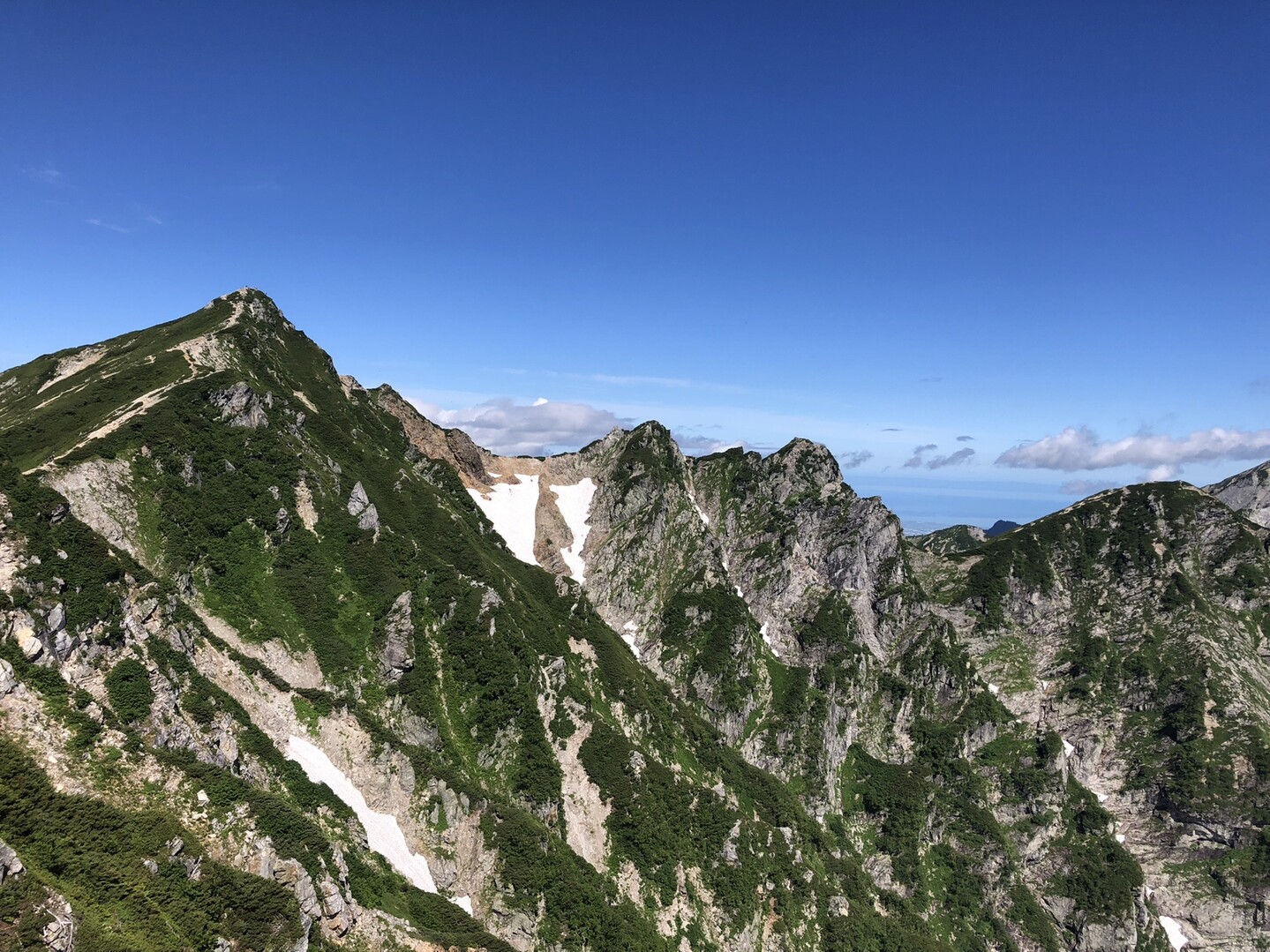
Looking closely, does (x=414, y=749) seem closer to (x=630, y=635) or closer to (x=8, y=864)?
(x=8, y=864)

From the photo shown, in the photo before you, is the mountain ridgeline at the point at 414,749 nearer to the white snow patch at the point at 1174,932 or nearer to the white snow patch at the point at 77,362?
the white snow patch at the point at 1174,932

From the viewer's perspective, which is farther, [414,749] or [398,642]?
[398,642]

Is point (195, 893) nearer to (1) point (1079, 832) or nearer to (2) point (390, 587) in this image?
(2) point (390, 587)

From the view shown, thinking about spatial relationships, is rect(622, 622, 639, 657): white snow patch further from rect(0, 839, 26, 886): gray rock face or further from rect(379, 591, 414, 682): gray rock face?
rect(0, 839, 26, 886): gray rock face

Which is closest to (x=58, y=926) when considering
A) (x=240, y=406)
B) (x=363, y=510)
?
(x=363, y=510)

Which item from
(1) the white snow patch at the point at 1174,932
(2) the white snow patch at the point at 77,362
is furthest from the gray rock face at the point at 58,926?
(1) the white snow patch at the point at 1174,932

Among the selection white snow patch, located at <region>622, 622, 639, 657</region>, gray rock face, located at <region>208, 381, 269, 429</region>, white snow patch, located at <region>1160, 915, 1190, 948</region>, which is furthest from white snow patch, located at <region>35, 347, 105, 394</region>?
white snow patch, located at <region>1160, 915, 1190, 948</region>
